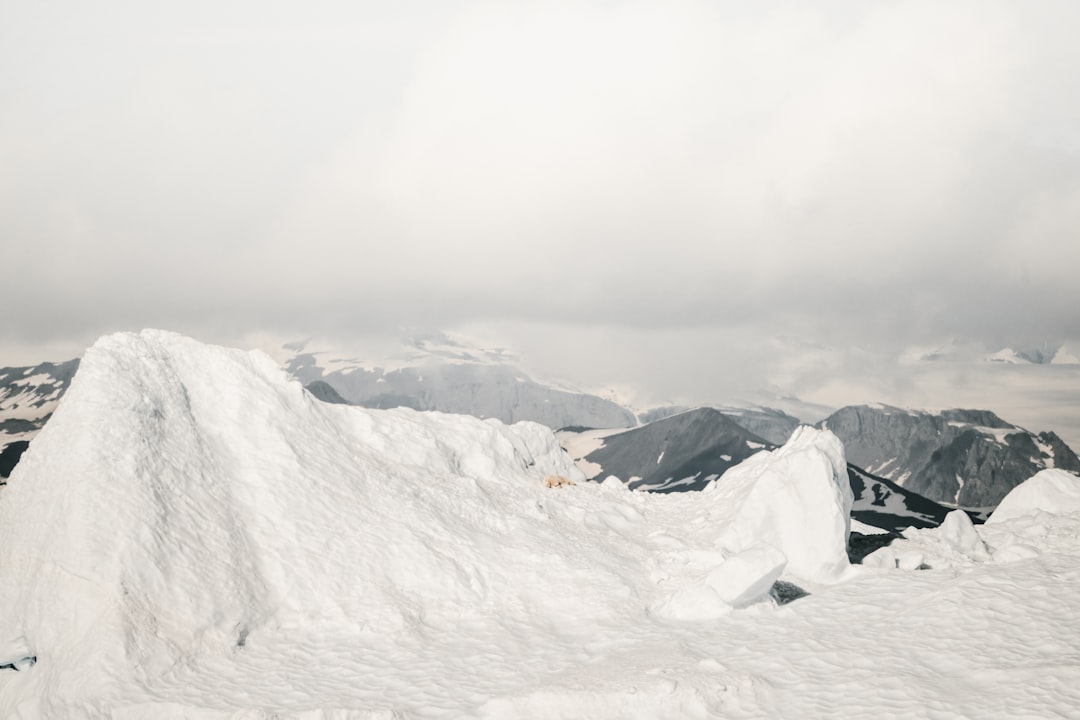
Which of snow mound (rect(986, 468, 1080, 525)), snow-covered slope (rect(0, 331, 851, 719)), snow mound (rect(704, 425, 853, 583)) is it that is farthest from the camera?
snow mound (rect(986, 468, 1080, 525))

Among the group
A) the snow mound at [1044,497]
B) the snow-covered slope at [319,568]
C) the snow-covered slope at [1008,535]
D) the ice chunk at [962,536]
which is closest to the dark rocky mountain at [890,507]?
the snow mound at [1044,497]

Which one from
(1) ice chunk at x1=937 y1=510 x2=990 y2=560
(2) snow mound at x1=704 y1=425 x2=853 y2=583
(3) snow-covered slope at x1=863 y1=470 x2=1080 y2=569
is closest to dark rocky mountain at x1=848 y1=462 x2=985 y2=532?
(3) snow-covered slope at x1=863 y1=470 x2=1080 y2=569

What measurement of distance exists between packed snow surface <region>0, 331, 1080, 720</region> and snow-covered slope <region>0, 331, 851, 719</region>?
12 cm

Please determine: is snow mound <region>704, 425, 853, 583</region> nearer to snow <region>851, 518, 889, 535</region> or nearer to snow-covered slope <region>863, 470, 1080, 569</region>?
snow-covered slope <region>863, 470, 1080, 569</region>

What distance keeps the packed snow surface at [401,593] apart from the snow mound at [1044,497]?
10104 millimetres

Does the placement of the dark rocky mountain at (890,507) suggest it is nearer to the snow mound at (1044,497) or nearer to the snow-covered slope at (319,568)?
the snow mound at (1044,497)

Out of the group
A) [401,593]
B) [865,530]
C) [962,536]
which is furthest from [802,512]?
[401,593]

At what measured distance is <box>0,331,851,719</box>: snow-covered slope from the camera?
2341 cm

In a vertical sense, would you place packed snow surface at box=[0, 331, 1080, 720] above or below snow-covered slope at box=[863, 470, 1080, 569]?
above

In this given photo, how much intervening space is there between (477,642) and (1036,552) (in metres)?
35.4

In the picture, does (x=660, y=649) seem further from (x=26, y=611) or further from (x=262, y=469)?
(x=26, y=611)

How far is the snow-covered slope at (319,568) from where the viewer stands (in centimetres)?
2341

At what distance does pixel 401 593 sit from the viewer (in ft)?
104

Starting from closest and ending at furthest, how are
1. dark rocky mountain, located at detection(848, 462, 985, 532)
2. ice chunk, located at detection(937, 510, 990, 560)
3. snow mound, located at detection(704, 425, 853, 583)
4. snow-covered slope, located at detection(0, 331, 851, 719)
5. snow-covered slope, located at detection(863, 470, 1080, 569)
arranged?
snow-covered slope, located at detection(0, 331, 851, 719), snow mound, located at detection(704, 425, 853, 583), snow-covered slope, located at detection(863, 470, 1080, 569), ice chunk, located at detection(937, 510, 990, 560), dark rocky mountain, located at detection(848, 462, 985, 532)
